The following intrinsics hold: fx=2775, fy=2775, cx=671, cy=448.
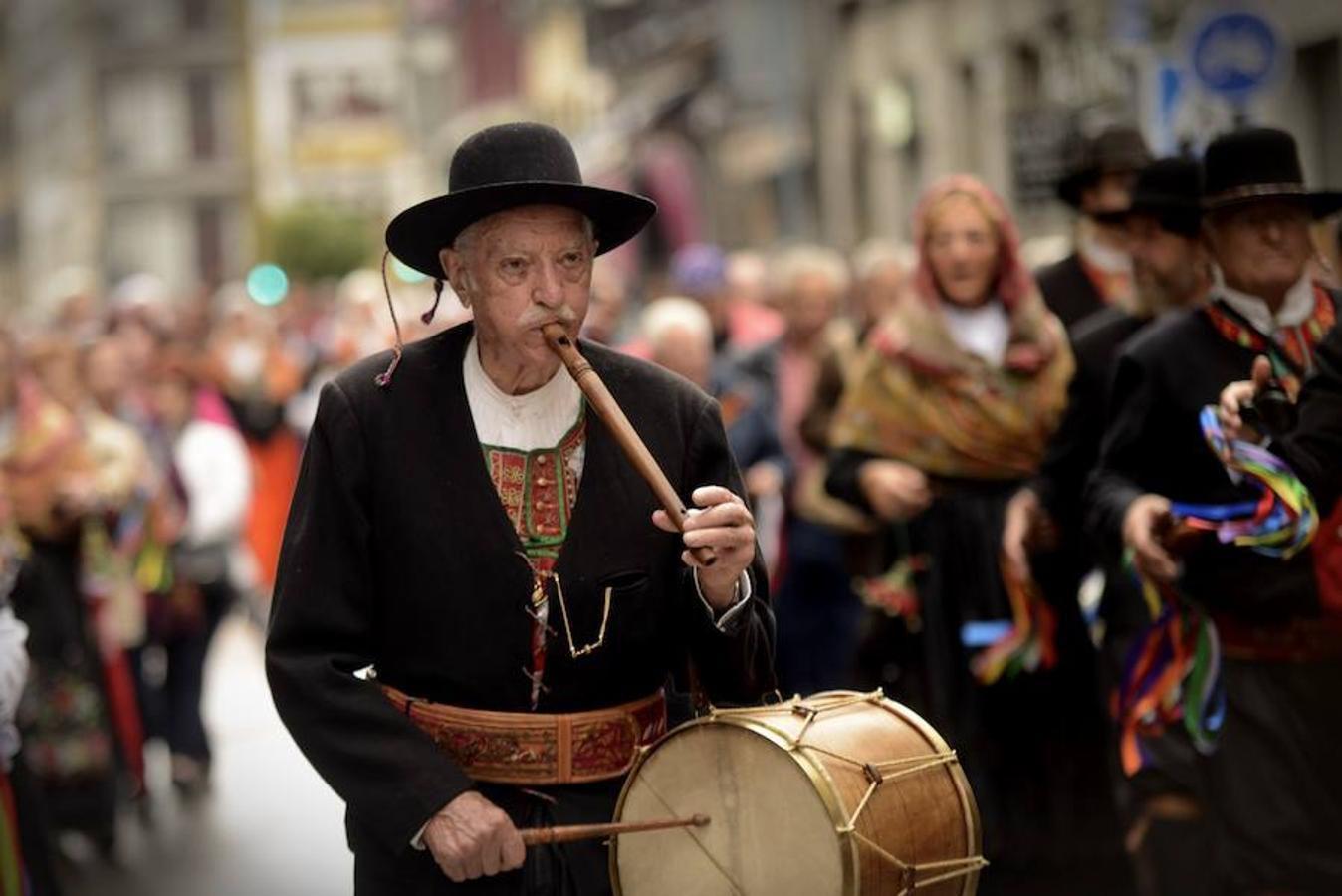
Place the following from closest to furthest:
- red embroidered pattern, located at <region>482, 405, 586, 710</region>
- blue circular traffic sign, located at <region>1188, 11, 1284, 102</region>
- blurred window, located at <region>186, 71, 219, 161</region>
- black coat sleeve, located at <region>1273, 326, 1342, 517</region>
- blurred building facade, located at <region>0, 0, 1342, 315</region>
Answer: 1. red embroidered pattern, located at <region>482, 405, 586, 710</region>
2. black coat sleeve, located at <region>1273, 326, 1342, 517</region>
3. blue circular traffic sign, located at <region>1188, 11, 1284, 102</region>
4. blurred building facade, located at <region>0, 0, 1342, 315</region>
5. blurred window, located at <region>186, 71, 219, 161</region>

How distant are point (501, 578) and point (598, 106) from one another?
47715mm

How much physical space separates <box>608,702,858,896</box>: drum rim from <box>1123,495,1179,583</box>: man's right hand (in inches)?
76.2

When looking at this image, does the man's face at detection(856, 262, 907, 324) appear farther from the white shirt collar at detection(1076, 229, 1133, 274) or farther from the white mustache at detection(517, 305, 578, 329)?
the white mustache at detection(517, 305, 578, 329)

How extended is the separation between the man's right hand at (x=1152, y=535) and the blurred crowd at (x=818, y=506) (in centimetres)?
103

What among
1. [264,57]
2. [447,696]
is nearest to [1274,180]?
[447,696]

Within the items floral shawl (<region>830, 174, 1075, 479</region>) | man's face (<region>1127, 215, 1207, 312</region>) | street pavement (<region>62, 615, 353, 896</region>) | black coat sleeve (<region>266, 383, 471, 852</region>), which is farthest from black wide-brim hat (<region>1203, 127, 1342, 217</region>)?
street pavement (<region>62, 615, 353, 896</region>)


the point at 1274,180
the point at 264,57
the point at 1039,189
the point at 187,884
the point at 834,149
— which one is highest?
the point at 264,57

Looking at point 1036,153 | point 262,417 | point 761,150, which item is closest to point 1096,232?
point 262,417

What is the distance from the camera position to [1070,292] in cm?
905

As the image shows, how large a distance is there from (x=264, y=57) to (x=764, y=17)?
57836mm

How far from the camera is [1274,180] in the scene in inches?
251

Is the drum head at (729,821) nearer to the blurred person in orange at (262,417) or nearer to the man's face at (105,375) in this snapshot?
the man's face at (105,375)

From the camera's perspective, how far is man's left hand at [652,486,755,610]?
4.53 meters

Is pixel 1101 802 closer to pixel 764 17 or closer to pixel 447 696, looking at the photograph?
pixel 447 696
